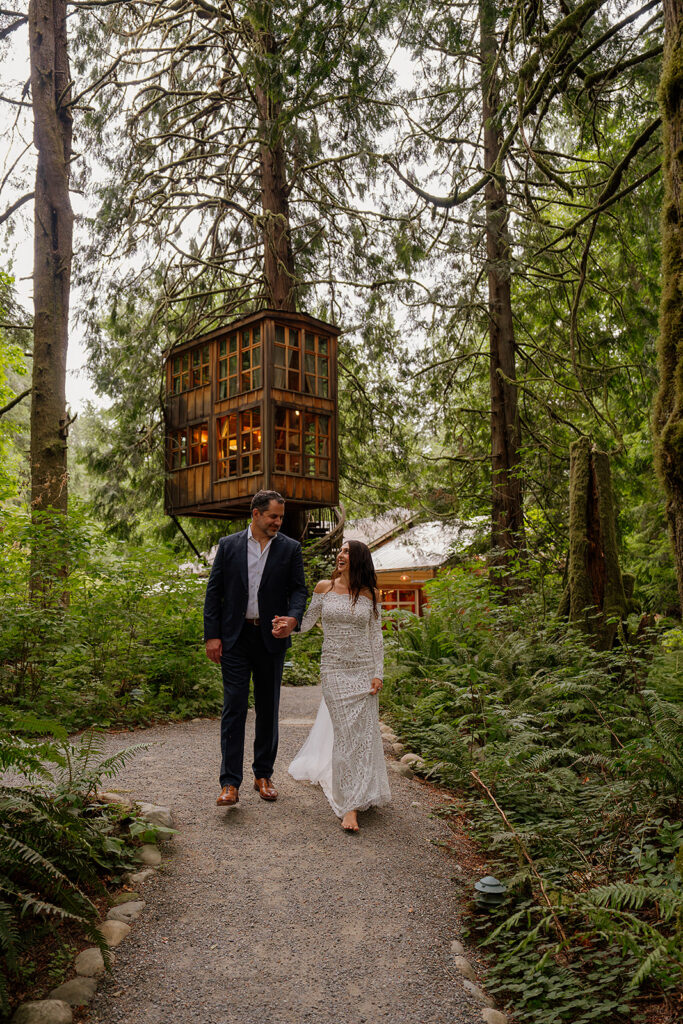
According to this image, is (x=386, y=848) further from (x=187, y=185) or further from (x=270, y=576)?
(x=187, y=185)

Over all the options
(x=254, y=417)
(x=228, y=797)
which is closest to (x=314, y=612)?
(x=228, y=797)

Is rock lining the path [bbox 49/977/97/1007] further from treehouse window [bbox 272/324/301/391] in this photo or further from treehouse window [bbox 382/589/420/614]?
treehouse window [bbox 382/589/420/614]

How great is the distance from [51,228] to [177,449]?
201 inches

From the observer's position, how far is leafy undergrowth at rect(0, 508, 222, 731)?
770 centimetres

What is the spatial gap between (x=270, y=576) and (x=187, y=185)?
41.3ft

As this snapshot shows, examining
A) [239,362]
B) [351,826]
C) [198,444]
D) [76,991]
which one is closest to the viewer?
[76,991]

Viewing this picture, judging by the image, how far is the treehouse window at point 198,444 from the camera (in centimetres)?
1474

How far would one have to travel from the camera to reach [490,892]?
4039 millimetres

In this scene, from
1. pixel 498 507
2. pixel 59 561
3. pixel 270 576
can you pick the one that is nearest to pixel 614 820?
pixel 270 576

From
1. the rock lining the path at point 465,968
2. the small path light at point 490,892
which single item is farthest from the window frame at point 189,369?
the rock lining the path at point 465,968

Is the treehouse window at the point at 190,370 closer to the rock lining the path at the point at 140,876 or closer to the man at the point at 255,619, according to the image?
the man at the point at 255,619

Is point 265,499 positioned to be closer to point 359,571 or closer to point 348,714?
point 359,571

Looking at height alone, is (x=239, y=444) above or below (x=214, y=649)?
above

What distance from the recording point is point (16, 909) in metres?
3.40
